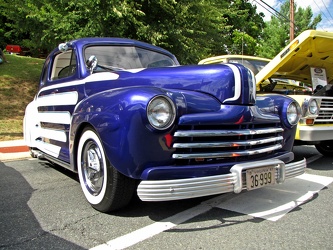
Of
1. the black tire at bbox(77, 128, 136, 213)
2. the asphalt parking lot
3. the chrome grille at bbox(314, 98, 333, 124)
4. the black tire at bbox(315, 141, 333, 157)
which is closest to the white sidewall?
the black tire at bbox(77, 128, 136, 213)

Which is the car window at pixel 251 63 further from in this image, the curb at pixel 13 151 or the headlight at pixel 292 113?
the curb at pixel 13 151

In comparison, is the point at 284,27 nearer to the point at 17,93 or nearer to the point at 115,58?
the point at 17,93

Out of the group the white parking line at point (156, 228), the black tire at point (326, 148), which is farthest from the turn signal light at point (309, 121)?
the white parking line at point (156, 228)

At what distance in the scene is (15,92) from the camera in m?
12.4

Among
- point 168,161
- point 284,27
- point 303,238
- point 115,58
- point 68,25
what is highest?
point 284,27

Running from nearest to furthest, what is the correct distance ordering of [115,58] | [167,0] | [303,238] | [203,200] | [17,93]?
[303,238], [203,200], [115,58], [167,0], [17,93]

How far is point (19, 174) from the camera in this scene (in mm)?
4914

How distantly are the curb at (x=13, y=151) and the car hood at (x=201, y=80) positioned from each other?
12.0ft

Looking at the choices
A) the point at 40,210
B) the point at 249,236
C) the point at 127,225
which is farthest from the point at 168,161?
the point at 40,210

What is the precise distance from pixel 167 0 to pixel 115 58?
245 inches

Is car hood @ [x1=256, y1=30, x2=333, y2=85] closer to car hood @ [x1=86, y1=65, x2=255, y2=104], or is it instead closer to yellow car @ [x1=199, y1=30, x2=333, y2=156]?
yellow car @ [x1=199, y1=30, x2=333, y2=156]

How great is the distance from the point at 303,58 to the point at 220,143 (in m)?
3.63

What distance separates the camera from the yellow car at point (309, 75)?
4867 millimetres

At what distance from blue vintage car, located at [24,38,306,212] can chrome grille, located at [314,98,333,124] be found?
1530 millimetres
